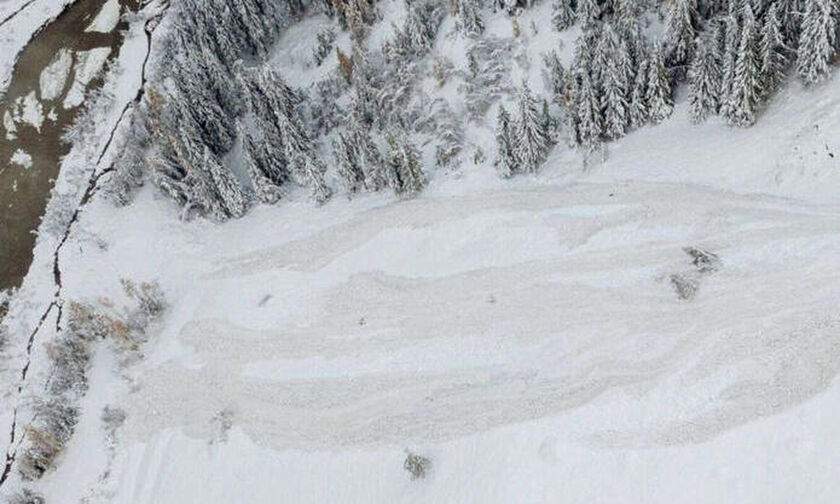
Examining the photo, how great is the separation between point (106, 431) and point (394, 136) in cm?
2866

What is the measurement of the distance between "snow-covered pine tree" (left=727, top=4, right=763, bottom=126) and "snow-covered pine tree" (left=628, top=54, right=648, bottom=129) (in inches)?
220

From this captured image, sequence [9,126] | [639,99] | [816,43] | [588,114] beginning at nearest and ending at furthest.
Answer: [816,43]
[588,114]
[639,99]
[9,126]

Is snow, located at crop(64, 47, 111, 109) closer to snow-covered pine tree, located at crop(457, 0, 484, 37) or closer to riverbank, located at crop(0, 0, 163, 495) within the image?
riverbank, located at crop(0, 0, 163, 495)

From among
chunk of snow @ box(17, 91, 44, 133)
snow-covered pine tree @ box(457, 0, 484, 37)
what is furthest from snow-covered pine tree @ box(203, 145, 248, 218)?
chunk of snow @ box(17, 91, 44, 133)

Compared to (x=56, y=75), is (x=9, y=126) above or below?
below

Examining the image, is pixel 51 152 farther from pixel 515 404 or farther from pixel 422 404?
pixel 515 404

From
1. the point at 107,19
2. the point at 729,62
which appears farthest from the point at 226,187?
the point at 729,62

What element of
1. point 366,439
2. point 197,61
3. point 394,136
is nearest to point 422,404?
point 366,439

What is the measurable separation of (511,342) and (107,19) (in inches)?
2399

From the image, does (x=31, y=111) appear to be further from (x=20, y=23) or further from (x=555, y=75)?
(x=555, y=75)

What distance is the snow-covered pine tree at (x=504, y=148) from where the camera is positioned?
44.2 metres

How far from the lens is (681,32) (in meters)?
41.8

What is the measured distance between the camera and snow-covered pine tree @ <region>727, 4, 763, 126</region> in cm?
3719

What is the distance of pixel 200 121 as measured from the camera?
54.9m
